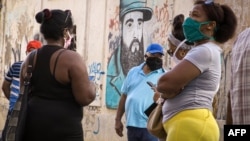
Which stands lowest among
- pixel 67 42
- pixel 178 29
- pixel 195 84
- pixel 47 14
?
pixel 195 84

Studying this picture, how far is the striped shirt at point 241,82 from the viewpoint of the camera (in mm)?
3607

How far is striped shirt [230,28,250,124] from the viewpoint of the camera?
361cm

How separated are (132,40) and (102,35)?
3.86ft

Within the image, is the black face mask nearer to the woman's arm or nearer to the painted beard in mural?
the woman's arm

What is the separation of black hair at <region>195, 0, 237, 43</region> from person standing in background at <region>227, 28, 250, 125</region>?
74cm

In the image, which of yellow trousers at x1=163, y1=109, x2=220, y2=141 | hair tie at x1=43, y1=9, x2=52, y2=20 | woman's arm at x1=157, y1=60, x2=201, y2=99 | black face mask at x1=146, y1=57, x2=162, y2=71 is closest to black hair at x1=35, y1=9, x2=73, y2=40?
hair tie at x1=43, y1=9, x2=52, y2=20

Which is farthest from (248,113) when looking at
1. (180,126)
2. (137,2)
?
(137,2)

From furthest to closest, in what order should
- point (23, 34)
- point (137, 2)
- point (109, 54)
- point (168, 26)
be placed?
point (23, 34), point (109, 54), point (137, 2), point (168, 26)

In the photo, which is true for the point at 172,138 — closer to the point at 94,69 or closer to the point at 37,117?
the point at 37,117

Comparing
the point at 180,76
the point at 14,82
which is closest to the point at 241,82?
the point at 180,76

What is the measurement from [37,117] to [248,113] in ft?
5.88

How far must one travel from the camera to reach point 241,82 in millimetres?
3648

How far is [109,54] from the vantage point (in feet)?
40.3

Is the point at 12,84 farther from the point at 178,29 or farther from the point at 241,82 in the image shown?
the point at 241,82
